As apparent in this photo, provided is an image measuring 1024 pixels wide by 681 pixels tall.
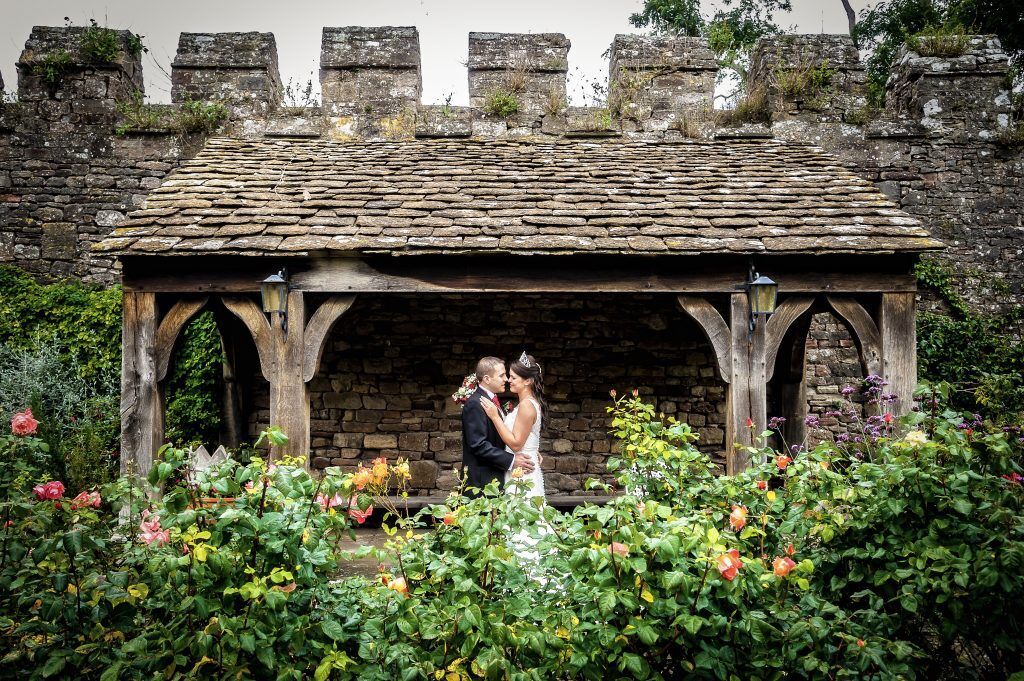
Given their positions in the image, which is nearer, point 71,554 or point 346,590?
point 71,554

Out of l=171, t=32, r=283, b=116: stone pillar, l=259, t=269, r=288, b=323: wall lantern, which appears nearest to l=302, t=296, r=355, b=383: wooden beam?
l=259, t=269, r=288, b=323: wall lantern

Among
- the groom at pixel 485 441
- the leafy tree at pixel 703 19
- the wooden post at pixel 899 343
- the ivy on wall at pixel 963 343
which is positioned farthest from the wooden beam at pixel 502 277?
the leafy tree at pixel 703 19

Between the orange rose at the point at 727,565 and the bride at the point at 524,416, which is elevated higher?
the bride at the point at 524,416

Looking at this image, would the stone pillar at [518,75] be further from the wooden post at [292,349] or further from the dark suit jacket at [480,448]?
the dark suit jacket at [480,448]

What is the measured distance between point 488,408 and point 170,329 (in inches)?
105

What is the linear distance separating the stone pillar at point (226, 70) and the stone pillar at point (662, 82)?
154 inches

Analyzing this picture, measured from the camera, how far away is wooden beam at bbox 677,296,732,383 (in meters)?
5.21

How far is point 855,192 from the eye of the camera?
5.73 metres

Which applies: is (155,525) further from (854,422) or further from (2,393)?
(854,422)

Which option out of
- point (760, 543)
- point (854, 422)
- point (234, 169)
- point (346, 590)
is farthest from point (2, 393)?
point (854, 422)

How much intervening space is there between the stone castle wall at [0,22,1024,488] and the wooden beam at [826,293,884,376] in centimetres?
213

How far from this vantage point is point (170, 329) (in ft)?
17.1

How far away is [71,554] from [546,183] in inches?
187

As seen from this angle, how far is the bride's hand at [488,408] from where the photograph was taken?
4.54m
